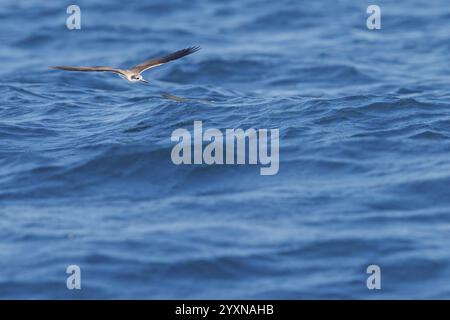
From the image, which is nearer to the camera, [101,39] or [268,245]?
[268,245]

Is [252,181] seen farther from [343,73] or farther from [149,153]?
[343,73]

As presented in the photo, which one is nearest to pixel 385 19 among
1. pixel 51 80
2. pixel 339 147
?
pixel 51 80

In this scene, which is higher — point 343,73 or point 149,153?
point 343,73

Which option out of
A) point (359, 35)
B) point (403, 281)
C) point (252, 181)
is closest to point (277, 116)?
point (252, 181)

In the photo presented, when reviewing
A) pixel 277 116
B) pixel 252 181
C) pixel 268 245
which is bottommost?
pixel 268 245

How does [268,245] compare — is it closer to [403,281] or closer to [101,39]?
[403,281]
